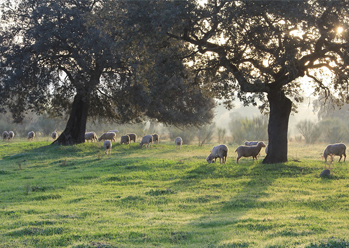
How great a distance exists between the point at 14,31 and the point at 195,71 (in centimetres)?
1662

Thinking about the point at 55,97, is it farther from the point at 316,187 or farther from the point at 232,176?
the point at 316,187

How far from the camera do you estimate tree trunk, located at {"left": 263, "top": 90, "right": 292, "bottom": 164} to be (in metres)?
18.8

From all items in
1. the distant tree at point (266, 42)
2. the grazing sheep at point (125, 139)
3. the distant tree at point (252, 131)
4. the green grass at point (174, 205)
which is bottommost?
the green grass at point (174, 205)

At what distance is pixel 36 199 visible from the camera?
494 inches

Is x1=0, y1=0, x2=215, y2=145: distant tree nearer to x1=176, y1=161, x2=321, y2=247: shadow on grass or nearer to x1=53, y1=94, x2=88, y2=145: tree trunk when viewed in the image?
x1=53, y1=94, x2=88, y2=145: tree trunk

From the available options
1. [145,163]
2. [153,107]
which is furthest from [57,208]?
[153,107]

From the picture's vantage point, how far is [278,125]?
61.7ft

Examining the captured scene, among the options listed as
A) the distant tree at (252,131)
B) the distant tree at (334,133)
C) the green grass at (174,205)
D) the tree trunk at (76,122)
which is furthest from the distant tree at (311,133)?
the green grass at (174,205)

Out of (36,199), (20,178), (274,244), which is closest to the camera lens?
(274,244)

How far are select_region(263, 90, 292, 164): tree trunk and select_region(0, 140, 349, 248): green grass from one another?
84cm

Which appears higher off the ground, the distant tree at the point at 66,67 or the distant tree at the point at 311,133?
the distant tree at the point at 66,67

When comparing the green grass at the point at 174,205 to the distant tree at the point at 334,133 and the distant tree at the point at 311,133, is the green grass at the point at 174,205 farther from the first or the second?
the distant tree at the point at 334,133

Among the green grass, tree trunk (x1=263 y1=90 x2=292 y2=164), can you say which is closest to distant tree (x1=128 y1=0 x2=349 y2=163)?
tree trunk (x1=263 y1=90 x2=292 y2=164)

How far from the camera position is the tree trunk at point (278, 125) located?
18.8m
